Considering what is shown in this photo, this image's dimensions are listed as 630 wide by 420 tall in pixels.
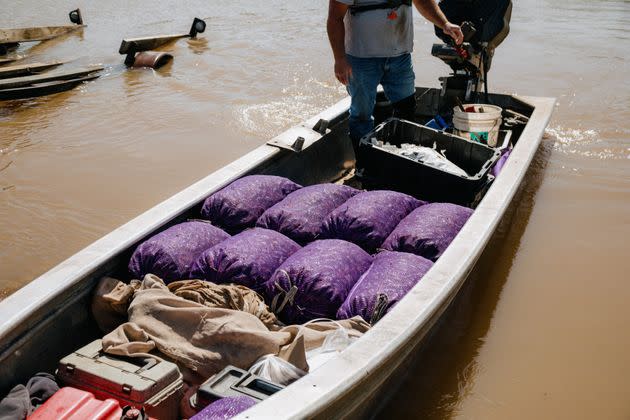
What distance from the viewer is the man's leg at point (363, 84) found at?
480 centimetres

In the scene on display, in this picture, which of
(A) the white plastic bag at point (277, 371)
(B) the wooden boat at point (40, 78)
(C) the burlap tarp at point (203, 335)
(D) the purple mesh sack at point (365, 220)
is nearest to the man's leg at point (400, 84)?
(D) the purple mesh sack at point (365, 220)

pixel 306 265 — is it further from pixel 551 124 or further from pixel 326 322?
pixel 551 124

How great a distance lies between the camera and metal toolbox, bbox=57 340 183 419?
2562 millimetres

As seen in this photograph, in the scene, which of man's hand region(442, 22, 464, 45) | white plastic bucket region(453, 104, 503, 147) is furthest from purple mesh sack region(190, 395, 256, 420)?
man's hand region(442, 22, 464, 45)

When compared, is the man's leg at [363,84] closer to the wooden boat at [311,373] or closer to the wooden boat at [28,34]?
the wooden boat at [311,373]

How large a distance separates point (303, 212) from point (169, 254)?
852 millimetres

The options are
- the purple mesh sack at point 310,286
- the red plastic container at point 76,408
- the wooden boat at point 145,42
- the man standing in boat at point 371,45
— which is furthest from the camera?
the wooden boat at point 145,42

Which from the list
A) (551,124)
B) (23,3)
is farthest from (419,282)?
(23,3)

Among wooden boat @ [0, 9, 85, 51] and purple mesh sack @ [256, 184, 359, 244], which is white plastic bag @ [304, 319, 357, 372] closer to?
purple mesh sack @ [256, 184, 359, 244]

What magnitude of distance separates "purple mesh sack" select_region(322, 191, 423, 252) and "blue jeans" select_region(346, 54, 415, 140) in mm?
1271

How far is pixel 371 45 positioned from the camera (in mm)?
4672

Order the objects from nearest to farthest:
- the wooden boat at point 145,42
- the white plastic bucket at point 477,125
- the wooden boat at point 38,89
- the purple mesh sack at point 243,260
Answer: the purple mesh sack at point 243,260 → the white plastic bucket at point 477,125 → the wooden boat at point 38,89 → the wooden boat at point 145,42

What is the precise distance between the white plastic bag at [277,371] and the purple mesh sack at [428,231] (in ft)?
3.56

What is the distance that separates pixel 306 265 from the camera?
315cm
